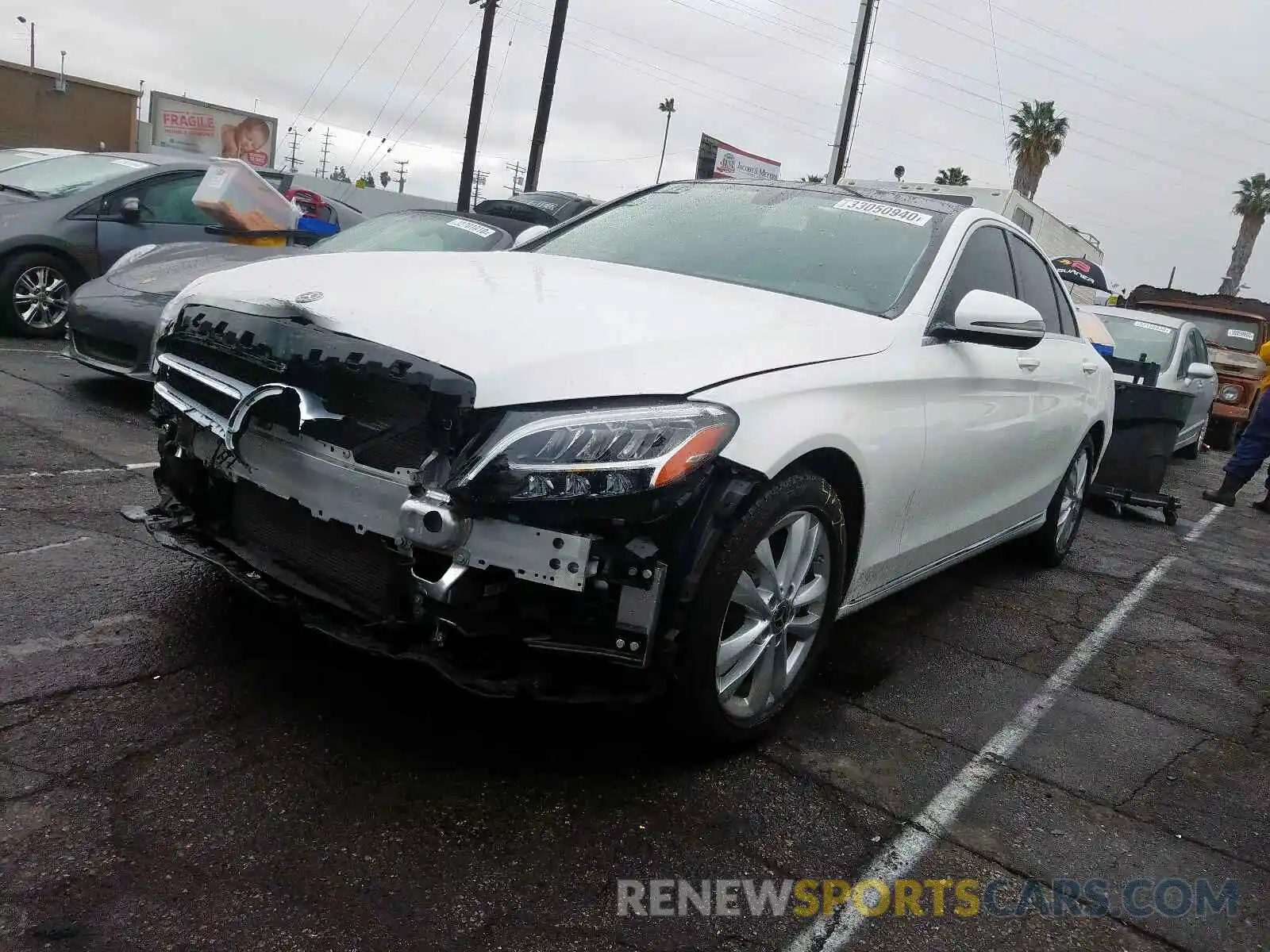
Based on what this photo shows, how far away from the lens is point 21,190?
810 cm

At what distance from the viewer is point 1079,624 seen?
465 centimetres

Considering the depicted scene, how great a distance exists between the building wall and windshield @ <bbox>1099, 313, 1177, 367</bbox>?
3220 centimetres

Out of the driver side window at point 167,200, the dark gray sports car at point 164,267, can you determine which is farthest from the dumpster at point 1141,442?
the driver side window at point 167,200

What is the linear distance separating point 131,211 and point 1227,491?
29.8 feet

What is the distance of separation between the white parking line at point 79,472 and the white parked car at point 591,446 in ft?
5.81

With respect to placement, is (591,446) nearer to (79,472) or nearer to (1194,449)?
(79,472)

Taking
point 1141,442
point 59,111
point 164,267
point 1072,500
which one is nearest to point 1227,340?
point 1141,442

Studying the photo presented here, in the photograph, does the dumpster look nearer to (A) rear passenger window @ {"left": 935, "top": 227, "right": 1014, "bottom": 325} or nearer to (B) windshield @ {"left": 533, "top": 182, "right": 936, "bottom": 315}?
(A) rear passenger window @ {"left": 935, "top": 227, "right": 1014, "bottom": 325}

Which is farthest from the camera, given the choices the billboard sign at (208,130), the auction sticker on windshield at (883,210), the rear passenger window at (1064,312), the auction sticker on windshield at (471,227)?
the billboard sign at (208,130)

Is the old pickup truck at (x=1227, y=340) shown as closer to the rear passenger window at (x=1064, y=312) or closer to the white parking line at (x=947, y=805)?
the rear passenger window at (x=1064, y=312)

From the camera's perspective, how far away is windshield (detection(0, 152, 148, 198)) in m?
8.12

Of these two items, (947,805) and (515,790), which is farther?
(947,805)

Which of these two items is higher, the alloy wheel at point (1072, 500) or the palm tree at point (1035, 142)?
the palm tree at point (1035, 142)

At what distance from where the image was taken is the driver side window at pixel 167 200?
26.5ft
